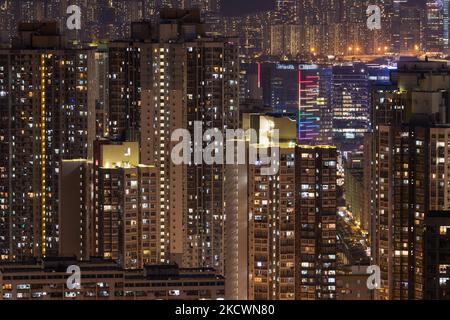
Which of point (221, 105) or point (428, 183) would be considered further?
point (221, 105)

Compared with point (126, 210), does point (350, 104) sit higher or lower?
higher

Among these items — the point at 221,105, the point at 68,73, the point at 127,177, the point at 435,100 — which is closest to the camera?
the point at 435,100

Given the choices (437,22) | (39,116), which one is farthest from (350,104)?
(39,116)

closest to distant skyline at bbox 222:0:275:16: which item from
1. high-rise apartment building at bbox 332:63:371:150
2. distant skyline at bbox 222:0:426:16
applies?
distant skyline at bbox 222:0:426:16

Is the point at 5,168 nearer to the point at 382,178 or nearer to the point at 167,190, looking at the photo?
Result: the point at 167,190

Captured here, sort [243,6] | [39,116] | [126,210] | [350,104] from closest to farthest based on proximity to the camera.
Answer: [126,210] < [243,6] < [39,116] < [350,104]

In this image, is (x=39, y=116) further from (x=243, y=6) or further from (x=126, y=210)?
(x=126, y=210)
